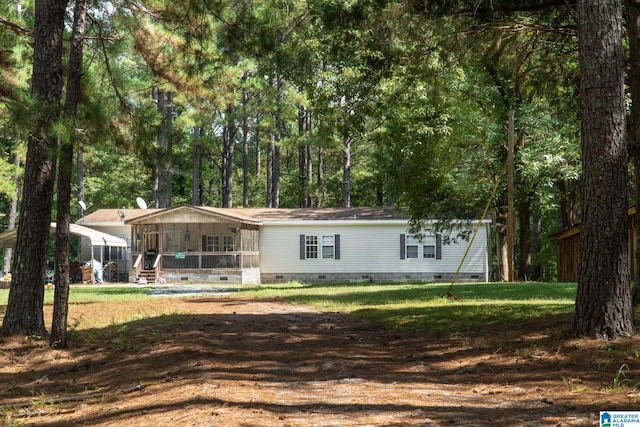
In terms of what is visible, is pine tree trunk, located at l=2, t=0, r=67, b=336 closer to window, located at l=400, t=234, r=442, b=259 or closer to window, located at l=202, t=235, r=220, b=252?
window, located at l=400, t=234, r=442, b=259

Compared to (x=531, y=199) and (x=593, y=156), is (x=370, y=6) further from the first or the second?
(x=531, y=199)

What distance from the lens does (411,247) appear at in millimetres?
28844

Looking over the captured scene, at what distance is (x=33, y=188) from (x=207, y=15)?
3.86m

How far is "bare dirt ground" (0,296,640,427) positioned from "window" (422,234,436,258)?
1885 centimetres

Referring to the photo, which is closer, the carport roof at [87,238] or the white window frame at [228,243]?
the carport roof at [87,238]

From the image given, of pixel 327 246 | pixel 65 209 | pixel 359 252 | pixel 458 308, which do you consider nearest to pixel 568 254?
pixel 359 252

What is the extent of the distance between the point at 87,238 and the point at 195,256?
4328 millimetres

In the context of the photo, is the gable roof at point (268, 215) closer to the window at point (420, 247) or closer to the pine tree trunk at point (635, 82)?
the window at point (420, 247)

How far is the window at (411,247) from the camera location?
94.3 ft

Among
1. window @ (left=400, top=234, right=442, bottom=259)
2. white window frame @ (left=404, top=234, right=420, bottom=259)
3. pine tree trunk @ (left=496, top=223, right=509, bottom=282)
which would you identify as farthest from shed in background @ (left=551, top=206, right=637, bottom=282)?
white window frame @ (left=404, top=234, right=420, bottom=259)

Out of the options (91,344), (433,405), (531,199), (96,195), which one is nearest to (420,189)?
(531,199)

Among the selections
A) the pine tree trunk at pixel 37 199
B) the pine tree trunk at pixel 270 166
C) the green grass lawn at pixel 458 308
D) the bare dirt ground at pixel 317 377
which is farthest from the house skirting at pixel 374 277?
the pine tree trunk at pixel 37 199

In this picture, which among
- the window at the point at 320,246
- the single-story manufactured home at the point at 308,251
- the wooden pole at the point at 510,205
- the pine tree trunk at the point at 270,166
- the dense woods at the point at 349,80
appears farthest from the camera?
the pine tree trunk at the point at 270,166

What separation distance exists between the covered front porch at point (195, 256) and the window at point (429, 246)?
696 centimetres
